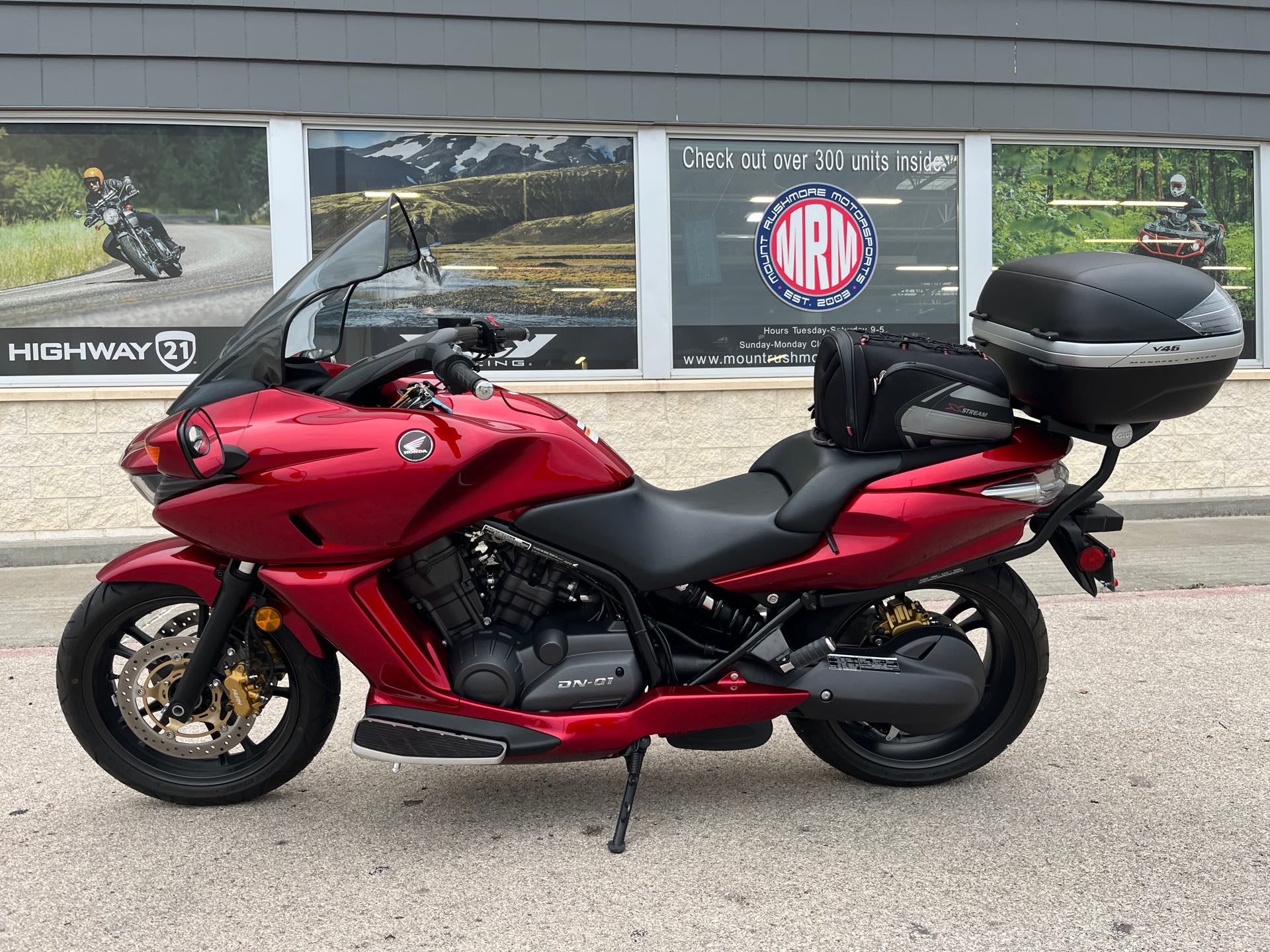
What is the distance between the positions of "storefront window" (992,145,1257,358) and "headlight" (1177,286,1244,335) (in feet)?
18.8

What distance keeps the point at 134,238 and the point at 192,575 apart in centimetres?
533

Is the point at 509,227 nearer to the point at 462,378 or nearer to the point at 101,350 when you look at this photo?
the point at 101,350

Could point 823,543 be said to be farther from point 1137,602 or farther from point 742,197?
point 742,197

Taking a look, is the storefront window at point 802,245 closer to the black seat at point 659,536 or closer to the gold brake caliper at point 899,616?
the gold brake caliper at point 899,616

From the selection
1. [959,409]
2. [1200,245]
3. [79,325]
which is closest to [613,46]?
[79,325]

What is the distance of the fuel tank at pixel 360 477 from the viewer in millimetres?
2832

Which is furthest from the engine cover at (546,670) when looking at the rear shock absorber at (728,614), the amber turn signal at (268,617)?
the amber turn signal at (268,617)

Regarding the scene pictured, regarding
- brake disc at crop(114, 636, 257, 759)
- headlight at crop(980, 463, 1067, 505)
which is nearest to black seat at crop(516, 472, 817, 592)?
headlight at crop(980, 463, 1067, 505)

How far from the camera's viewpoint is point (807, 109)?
814 cm

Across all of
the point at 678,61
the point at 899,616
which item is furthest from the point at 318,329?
the point at 678,61

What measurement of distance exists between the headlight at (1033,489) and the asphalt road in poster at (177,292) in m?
5.83

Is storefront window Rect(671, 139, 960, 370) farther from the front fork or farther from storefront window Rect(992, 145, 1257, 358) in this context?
the front fork

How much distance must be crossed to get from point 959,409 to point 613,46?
18.2ft

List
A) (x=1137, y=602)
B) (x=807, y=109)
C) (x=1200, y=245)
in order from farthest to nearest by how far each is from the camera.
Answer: (x=1200, y=245) < (x=807, y=109) < (x=1137, y=602)
